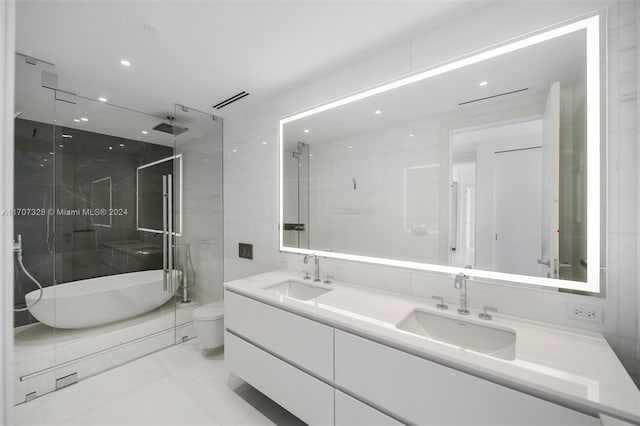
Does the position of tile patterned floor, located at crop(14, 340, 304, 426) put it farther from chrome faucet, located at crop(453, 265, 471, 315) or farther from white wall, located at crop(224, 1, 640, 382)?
chrome faucet, located at crop(453, 265, 471, 315)

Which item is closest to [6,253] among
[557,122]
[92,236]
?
[92,236]

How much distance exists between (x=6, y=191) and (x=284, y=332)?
4.65 feet

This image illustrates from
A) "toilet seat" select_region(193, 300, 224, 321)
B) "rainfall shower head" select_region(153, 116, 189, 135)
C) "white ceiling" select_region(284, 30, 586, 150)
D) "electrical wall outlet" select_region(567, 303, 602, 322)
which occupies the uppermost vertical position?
"rainfall shower head" select_region(153, 116, 189, 135)

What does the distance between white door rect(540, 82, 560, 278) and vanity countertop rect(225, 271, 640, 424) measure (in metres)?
0.32

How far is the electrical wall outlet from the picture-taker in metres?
1.17

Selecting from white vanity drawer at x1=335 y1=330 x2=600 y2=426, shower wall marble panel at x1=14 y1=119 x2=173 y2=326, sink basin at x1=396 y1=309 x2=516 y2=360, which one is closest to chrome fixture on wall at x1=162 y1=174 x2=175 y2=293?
shower wall marble panel at x1=14 y1=119 x2=173 y2=326

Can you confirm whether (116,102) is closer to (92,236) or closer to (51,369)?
(92,236)

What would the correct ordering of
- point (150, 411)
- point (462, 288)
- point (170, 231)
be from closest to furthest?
point (462, 288)
point (150, 411)
point (170, 231)

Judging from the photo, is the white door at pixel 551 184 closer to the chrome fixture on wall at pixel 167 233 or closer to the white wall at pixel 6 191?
the white wall at pixel 6 191

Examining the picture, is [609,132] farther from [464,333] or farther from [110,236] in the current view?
[110,236]

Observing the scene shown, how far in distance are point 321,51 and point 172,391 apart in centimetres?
282

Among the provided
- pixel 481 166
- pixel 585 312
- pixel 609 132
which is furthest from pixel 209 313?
pixel 609 132

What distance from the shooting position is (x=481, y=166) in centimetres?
154

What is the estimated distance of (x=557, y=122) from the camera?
128 centimetres
